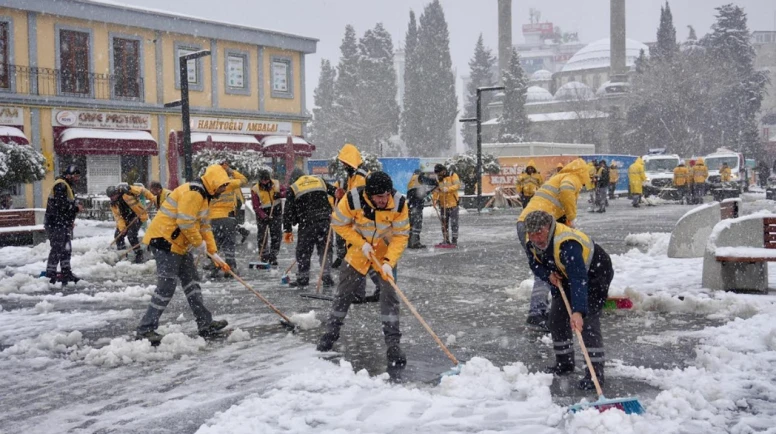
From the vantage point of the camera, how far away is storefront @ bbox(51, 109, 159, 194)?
26453 millimetres

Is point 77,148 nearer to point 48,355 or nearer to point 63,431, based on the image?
point 48,355

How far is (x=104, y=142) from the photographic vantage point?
26906 millimetres

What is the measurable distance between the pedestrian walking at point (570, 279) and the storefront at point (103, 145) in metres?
23.6

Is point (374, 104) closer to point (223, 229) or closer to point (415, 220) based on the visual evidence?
point (415, 220)

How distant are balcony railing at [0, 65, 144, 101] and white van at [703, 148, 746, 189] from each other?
24.5 metres

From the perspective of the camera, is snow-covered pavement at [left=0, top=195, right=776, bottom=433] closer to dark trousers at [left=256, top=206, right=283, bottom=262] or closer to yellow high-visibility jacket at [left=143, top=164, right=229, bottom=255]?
yellow high-visibility jacket at [left=143, top=164, right=229, bottom=255]

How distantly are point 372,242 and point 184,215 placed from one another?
1819mm

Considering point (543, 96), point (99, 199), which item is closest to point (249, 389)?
point (99, 199)

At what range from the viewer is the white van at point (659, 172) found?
103 ft

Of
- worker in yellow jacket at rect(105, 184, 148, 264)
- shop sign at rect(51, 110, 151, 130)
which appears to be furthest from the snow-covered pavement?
shop sign at rect(51, 110, 151, 130)

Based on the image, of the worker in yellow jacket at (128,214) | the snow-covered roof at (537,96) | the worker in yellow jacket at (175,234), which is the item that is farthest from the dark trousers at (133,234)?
the snow-covered roof at (537,96)

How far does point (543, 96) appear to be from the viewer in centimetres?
8206

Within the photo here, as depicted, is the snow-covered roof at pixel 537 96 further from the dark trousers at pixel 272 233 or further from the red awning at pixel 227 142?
the dark trousers at pixel 272 233

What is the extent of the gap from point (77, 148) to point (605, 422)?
25139 millimetres
